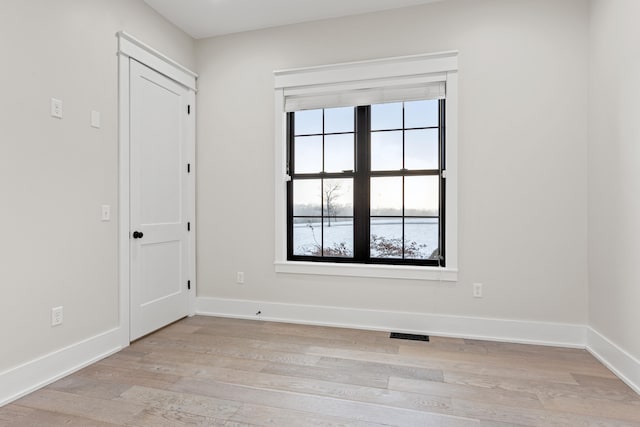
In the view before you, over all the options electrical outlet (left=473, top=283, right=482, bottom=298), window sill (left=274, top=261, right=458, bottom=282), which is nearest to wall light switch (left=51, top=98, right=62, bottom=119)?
window sill (left=274, top=261, right=458, bottom=282)

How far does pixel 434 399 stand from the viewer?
2.13 m

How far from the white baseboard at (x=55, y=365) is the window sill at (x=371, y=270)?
157cm

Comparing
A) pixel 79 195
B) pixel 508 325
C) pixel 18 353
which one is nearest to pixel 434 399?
pixel 508 325

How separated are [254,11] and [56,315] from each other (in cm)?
297

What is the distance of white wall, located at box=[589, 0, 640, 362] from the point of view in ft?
7.51

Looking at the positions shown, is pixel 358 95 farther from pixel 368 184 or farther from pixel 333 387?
pixel 333 387

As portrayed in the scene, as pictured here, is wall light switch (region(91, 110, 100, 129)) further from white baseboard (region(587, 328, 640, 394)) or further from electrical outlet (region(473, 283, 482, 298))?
white baseboard (region(587, 328, 640, 394))

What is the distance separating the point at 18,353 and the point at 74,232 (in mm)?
810

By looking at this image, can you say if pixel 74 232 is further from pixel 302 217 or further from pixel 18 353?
pixel 302 217

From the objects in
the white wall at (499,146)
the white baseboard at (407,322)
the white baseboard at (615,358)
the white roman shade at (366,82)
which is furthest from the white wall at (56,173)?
the white baseboard at (615,358)

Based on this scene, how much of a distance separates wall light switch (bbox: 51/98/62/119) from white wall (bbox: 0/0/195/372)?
0.03 meters

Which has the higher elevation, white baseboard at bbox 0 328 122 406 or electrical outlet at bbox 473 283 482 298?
electrical outlet at bbox 473 283 482 298

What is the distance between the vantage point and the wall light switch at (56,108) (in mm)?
2379

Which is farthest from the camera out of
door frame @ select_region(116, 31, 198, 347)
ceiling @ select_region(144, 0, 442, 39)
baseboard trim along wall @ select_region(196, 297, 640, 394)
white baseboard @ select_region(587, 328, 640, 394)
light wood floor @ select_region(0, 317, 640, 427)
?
ceiling @ select_region(144, 0, 442, 39)
